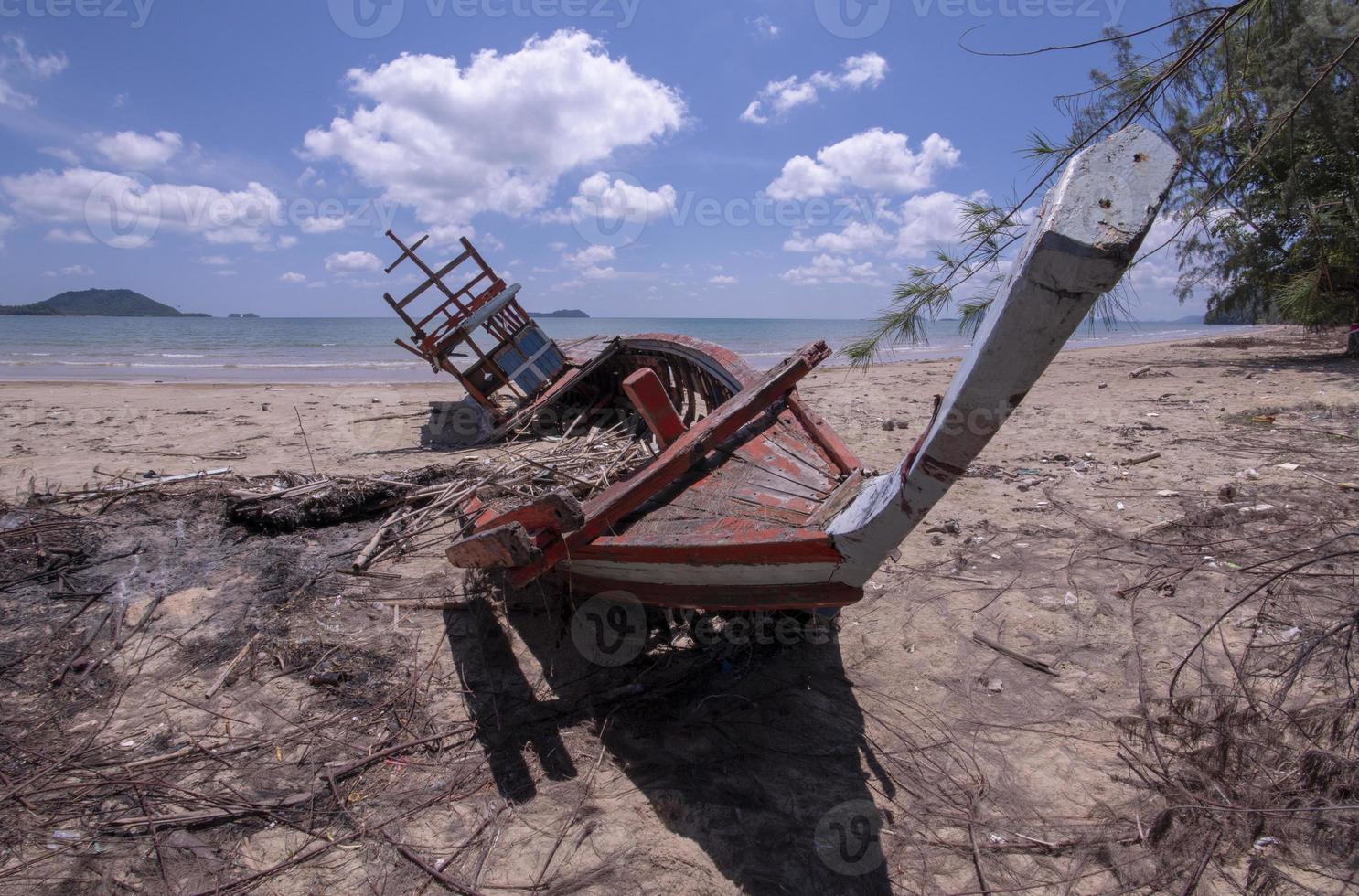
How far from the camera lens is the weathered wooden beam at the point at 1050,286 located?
5.16 feet

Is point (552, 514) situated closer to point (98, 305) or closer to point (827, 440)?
point (827, 440)

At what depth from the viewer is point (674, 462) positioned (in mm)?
3709

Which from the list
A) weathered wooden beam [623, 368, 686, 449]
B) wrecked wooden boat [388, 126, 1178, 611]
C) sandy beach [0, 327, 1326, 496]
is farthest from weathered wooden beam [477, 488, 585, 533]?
sandy beach [0, 327, 1326, 496]

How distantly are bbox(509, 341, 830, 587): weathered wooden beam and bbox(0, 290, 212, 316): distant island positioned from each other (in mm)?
118706

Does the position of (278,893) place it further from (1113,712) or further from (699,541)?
(1113,712)

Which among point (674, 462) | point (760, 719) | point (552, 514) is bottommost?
point (760, 719)

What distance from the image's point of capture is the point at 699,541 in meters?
3.00

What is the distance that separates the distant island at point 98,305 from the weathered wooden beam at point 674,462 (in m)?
119

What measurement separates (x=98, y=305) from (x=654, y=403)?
136 metres

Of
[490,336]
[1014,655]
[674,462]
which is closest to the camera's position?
[674,462]

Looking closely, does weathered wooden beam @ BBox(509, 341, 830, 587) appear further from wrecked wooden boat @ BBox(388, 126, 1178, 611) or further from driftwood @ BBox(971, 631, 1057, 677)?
driftwood @ BBox(971, 631, 1057, 677)

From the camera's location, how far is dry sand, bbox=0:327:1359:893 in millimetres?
2621

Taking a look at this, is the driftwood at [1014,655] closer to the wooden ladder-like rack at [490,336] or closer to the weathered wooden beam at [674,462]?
the weathered wooden beam at [674,462]

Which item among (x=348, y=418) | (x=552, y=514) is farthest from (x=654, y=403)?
(x=348, y=418)
